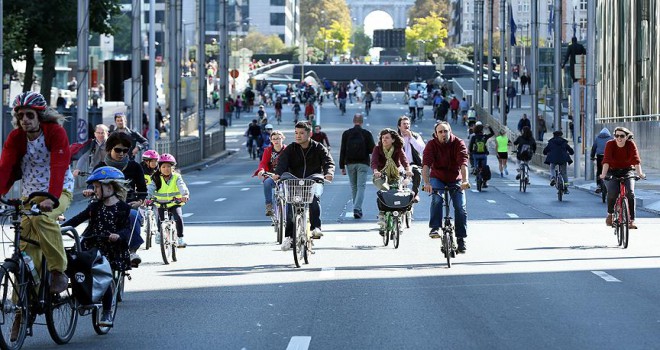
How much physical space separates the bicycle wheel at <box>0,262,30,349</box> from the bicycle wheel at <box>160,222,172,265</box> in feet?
24.4

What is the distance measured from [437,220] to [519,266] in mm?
1105

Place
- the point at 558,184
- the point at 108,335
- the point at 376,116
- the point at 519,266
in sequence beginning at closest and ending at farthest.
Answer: the point at 108,335, the point at 519,266, the point at 558,184, the point at 376,116

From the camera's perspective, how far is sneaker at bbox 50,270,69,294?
34.9ft

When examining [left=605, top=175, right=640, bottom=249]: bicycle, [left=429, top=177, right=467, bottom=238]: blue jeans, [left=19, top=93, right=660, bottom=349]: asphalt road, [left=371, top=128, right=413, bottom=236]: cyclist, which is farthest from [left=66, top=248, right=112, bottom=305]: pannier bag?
[left=605, top=175, right=640, bottom=249]: bicycle

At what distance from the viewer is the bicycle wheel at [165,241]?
17766 mm

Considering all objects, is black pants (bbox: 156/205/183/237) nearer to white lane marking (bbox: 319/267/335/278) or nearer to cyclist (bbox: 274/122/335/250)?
cyclist (bbox: 274/122/335/250)

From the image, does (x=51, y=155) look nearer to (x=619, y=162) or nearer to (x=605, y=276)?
(x=605, y=276)

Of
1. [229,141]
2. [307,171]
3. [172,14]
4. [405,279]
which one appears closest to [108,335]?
[405,279]

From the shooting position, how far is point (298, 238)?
17.6 m

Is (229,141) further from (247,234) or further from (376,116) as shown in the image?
(247,234)

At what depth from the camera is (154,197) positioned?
18.3m

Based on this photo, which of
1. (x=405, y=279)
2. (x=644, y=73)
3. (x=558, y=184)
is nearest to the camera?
(x=405, y=279)

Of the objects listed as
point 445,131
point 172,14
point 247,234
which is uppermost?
point 172,14

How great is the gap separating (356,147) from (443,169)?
750 centimetres
